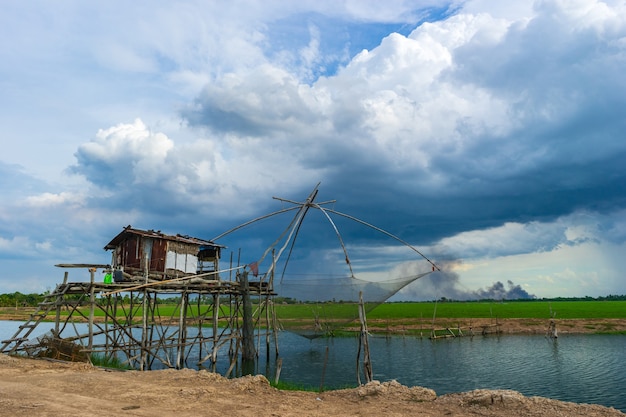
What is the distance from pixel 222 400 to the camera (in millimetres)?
11531

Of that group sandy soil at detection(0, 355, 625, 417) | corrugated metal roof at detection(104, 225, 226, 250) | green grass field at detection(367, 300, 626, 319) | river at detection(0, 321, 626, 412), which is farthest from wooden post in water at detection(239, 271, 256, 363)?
green grass field at detection(367, 300, 626, 319)

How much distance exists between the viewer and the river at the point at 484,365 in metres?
22.5

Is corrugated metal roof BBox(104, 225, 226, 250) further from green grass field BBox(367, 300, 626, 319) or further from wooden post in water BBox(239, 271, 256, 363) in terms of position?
green grass field BBox(367, 300, 626, 319)

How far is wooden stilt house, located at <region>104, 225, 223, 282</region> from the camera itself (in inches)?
969

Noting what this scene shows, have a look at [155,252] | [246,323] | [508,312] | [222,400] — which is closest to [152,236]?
[155,252]

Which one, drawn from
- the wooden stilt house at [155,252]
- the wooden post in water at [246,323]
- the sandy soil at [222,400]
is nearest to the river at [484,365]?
the wooden post in water at [246,323]

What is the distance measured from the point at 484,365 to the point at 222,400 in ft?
75.8

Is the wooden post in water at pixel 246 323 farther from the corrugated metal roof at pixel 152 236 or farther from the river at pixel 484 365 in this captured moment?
the corrugated metal roof at pixel 152 236

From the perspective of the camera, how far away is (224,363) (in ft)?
94.6

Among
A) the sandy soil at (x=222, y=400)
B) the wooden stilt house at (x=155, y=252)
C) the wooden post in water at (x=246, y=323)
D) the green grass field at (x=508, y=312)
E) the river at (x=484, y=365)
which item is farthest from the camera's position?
the green grass field at (x=508, y=312)

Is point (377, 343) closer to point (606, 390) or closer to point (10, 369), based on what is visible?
point (606, 390)

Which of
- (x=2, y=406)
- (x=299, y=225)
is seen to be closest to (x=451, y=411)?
(x=2, y=406)

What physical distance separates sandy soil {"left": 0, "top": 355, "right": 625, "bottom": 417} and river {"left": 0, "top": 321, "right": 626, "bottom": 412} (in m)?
2.73

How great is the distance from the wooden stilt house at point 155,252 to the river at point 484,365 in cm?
739
